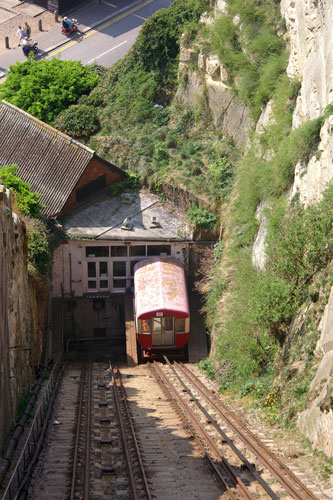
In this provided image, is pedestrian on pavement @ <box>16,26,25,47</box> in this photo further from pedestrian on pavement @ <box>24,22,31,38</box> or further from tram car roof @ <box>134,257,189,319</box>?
tram car roof @ <box>134,257,189,319</box>

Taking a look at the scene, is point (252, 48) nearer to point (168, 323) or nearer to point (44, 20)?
point (168, 323)

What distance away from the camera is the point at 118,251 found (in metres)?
30.5

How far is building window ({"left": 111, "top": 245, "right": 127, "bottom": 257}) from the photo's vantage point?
30.4 meters

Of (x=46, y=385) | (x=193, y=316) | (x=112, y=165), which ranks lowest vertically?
(x=46, y=385)

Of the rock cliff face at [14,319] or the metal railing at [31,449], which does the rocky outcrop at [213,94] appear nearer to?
the rock cliff face at [14,319]

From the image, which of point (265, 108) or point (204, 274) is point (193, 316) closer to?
point (204, 274)

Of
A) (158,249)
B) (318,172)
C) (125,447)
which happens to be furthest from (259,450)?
(158,249)

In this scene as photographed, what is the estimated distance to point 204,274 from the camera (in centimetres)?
2922

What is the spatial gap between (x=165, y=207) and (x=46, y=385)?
12104 millimetres

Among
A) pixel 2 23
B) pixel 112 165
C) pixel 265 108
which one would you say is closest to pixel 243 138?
pixel 265 108

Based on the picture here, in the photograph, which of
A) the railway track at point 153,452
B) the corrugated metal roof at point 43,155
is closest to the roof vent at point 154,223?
the corrugated metal roof at point 43,155

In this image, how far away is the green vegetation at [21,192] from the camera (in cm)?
2720

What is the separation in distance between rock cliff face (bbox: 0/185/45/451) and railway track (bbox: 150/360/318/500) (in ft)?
15.7

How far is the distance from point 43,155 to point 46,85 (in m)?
6.18
